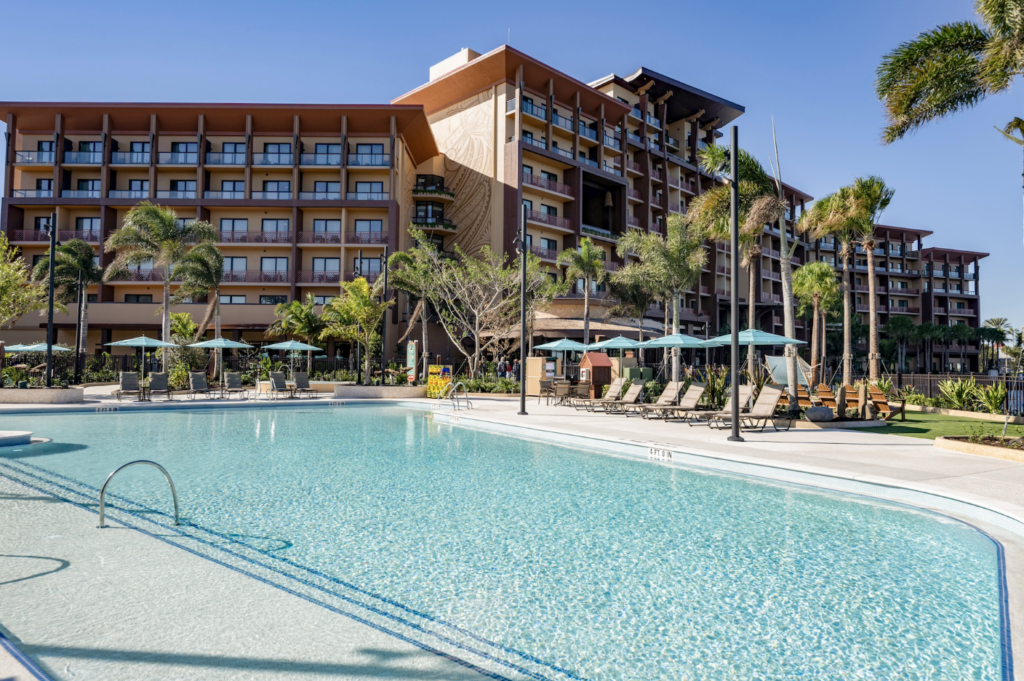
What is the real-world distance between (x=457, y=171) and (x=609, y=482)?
39.9 meters

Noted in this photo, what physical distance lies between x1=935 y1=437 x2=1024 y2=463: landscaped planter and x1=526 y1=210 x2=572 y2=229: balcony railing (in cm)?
3291

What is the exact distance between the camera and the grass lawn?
1306 cm

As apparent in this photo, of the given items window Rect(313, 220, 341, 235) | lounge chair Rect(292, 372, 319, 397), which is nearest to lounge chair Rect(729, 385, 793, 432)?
lounge chair Rect(292, 372, 319, 397)

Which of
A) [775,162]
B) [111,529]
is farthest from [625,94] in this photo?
[111,529]

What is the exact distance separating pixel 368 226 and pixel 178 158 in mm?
13719

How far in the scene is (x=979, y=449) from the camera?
32.5ft

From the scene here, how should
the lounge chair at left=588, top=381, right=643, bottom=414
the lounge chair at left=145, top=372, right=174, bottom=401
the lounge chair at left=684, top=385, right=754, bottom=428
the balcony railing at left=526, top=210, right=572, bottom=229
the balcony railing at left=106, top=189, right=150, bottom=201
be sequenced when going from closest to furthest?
the lounge chair at left=684, top=385, right=754, bottom=428
the lounge chair at left=588, top=381, right=643, bottom=414
the lounge chair at left=145, top=372, right=174, bottom=401
the balcony railing at left=106, top=189, right=150, bottom=201
the balcony railing at left=526, top=210, right=572, bottom=229

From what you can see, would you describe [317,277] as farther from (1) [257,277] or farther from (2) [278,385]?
(2) [278,385]

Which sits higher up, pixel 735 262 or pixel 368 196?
pixel 368 196

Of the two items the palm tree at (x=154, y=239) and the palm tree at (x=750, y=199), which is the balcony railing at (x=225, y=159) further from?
the palm tree at (x=750, y=199)

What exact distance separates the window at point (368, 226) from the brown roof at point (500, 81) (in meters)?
11.4

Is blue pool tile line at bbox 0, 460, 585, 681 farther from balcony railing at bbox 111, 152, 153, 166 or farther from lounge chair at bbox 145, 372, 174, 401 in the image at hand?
balcony railing at bbox 111, 152, 153, 166

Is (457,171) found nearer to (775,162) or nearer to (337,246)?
(337,246)

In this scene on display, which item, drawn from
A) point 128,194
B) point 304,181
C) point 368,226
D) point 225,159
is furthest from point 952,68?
point 128,194
